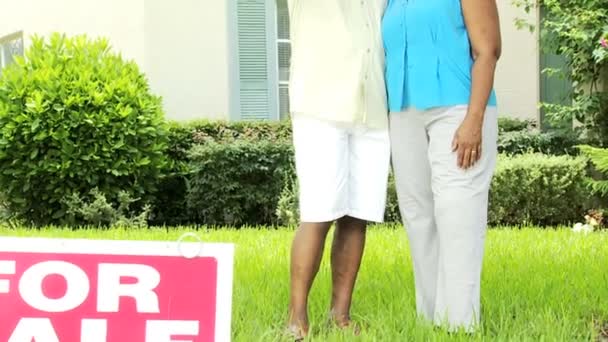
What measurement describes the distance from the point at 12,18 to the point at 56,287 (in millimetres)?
11419

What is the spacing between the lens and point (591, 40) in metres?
8.98

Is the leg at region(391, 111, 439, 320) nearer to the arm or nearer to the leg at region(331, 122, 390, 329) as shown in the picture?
the leg at region(331, 122, 390, 329)

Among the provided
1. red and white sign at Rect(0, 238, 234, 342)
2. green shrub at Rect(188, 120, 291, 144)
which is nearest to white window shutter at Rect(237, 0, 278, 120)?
green shrub at Rect(188, 120, 291, 144)

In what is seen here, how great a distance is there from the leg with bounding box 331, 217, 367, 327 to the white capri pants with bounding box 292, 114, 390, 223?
12 centimetres

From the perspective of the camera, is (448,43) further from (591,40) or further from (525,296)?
(591,40)

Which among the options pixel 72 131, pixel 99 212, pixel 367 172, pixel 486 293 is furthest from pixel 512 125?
pixel 367 172

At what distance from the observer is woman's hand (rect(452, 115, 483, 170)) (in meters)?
3.50

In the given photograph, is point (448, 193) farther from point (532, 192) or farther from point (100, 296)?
point (532, 192)

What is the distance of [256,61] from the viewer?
10055mm

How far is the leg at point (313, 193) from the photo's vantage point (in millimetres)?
3592

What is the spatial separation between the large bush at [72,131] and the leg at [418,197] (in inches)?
197

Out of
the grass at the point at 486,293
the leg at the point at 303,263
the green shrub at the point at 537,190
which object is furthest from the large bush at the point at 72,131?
the leg at the point at 303,263

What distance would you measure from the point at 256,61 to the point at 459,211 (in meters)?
6.70

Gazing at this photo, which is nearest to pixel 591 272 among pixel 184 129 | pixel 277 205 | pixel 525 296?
pixel 525 296
